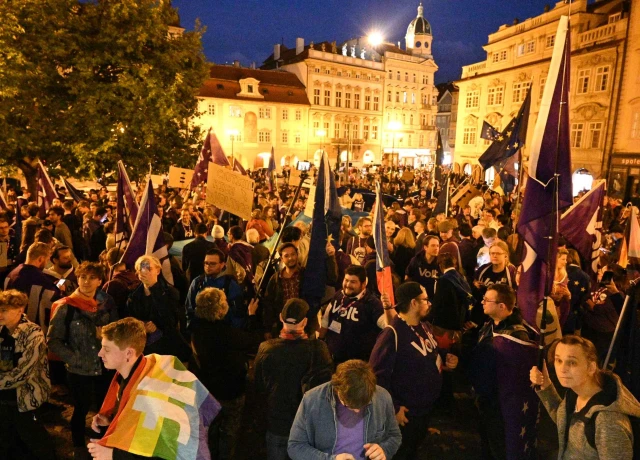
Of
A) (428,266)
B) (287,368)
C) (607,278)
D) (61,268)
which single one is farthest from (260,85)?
(287,368)

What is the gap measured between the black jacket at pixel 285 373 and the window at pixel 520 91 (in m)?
37.2

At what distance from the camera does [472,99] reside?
41.9 metres

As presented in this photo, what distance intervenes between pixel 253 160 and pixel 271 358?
53.3 metres

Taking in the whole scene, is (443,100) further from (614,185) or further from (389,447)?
(389,447)

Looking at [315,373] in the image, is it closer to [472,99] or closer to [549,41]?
[549,41]

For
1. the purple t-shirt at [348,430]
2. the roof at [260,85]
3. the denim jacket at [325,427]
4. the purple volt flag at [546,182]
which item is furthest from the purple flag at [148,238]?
the roof at [260,85]

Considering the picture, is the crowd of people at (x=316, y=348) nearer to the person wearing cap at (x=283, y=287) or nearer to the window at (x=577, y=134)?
the person wearing cap at (x=283, y=287)

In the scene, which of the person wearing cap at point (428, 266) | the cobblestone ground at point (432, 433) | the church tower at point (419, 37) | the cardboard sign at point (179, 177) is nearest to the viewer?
the cobblestone ground at point (432, 433)

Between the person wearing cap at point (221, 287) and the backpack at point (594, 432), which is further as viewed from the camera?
the person wearing cap at point (221, 287)

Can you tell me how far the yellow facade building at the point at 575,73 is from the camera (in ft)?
93.9

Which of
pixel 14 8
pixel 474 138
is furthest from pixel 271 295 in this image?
pixel 474 138

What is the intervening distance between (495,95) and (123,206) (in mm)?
38025

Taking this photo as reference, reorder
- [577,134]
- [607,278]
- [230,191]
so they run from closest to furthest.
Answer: [607,278] → [230,191] → [577,134]

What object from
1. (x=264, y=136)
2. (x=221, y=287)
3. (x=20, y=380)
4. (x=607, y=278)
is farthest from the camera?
(x=264, y=136)
